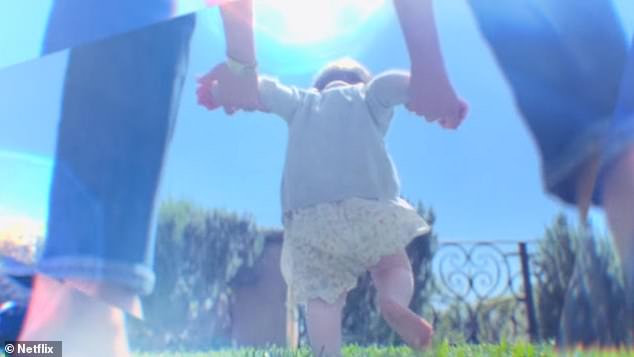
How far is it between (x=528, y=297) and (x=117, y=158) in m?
0.64

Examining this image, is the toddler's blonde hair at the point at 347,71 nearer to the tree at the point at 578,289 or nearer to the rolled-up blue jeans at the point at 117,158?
the rolled-up blue jeans at the point at 117,158

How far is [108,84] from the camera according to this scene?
1092mm

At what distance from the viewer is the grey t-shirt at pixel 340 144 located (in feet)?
3.21

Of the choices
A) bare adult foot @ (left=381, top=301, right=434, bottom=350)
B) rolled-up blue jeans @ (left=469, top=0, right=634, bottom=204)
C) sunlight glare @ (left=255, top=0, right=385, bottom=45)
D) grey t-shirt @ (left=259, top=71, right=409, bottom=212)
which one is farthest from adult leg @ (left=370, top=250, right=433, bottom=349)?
sunlight glare @ (left=255, top=0, right=385, bottom=45)

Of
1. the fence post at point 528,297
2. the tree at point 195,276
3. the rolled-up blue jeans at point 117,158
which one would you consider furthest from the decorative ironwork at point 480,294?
the rolled-up blue jeans at point 117,158

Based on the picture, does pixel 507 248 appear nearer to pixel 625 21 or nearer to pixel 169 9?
pixel 625 21

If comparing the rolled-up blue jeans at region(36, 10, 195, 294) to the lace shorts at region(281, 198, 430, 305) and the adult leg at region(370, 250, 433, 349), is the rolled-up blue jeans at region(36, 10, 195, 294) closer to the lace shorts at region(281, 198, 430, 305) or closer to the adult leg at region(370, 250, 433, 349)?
the lace shorts at region(281, 198, 430, 305)

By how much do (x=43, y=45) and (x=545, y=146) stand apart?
0.82 metres

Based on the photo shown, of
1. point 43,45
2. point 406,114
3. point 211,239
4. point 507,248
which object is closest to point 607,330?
point 507,248

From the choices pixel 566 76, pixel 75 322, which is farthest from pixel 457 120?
pixel 75 322

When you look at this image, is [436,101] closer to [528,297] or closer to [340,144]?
[340,144]

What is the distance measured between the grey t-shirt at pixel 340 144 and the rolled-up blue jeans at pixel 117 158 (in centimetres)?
17

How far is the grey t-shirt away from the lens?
3.21 ft

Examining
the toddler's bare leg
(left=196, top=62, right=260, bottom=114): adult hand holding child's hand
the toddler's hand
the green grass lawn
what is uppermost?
(left=196, top=62, right=260, bottom=114): adult hand holding child's hand
